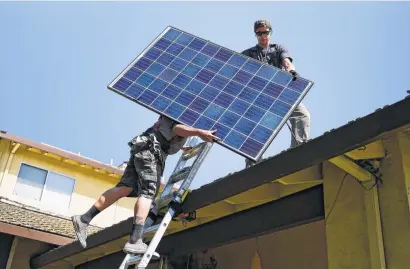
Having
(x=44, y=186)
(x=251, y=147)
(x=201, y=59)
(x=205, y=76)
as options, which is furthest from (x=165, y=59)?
(x=44, y=186)

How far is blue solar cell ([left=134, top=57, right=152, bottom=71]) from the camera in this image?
19.2 ft

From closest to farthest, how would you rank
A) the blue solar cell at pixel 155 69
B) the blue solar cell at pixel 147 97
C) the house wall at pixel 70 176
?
the blue solar cell at pixel 147 97
the blue solar cell at pixel 155 69
the house wall at pixel 70 176

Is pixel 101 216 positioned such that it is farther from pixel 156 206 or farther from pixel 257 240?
pixel 156 206

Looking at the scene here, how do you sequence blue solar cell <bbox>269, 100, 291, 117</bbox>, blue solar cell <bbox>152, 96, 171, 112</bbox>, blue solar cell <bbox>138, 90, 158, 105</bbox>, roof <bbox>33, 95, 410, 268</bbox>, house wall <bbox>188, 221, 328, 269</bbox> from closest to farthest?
roof <bbox>33, 95, 410, 268</bbox> < blue solar cell <bbox>269, 100, 291, 117</bbox> < blue solar cell <bbox>152, 96, 171, 112</bbox> < blue solar cell <bbox>138, 90, 158, 105</bbox> < house wall <bbox>188, 221, 328, 269</bbox>

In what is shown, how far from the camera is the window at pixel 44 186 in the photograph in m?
15.1

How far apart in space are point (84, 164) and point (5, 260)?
6.07 metres

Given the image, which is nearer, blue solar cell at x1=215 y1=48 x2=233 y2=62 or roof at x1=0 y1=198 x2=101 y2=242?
blue solar cell at x1=215 y1=48 x2=233 y2=62

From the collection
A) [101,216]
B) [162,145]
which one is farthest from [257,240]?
[101,216]

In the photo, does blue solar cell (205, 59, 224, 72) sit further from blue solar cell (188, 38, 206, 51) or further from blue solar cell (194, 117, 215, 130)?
blue solar cell (194, 117, 215, 130)

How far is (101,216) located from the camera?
16.4m

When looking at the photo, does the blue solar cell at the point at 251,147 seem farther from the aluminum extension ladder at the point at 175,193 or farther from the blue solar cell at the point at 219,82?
the blue solar cell at the point at 219,82

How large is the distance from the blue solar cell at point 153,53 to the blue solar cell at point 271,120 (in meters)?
1.91

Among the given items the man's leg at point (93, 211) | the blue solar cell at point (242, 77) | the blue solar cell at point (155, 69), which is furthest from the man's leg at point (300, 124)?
the man's leg at point (93, 211)

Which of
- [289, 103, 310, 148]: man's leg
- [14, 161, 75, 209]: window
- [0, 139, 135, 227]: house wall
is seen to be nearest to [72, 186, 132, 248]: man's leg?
[289, 103, 310, 148]: man's leg
